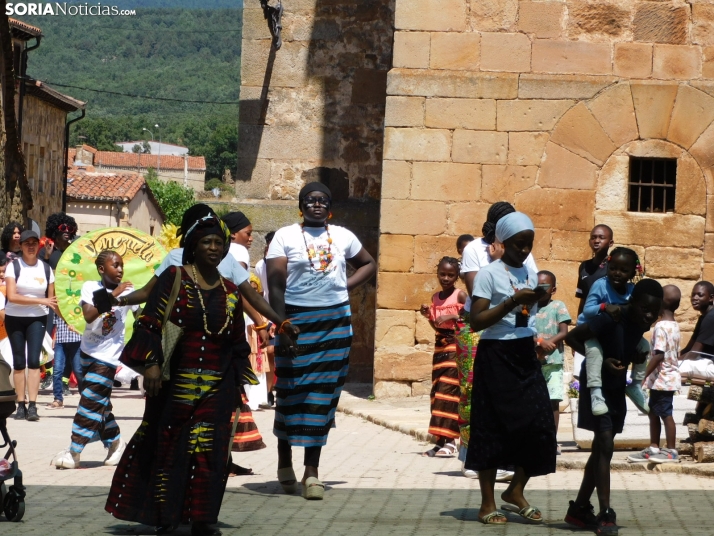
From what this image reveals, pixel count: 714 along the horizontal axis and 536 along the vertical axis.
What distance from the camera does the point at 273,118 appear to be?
1736 centimetres

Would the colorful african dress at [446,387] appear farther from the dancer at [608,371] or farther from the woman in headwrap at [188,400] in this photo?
the woman in headwrap at [188,400]

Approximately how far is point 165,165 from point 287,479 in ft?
401

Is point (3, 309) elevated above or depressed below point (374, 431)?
above

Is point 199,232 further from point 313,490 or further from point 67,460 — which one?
point 67,460

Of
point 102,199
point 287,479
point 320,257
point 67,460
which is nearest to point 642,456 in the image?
point 287,479

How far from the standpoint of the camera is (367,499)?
7.40 metres

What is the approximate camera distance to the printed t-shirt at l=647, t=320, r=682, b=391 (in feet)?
29.3

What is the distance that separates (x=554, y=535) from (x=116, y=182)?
63206 millimetres

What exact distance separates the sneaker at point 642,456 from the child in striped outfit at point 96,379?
364 cm

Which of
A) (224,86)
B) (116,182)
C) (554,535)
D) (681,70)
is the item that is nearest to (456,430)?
(554,535)

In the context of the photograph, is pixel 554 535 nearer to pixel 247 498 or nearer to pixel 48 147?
pixel 247 498

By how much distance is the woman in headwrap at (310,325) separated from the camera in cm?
773

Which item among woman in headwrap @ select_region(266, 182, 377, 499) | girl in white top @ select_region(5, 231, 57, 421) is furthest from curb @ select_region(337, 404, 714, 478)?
girl in white top @ select_region(5, 231, 57, 421)

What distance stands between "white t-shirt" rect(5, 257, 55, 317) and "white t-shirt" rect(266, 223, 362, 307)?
4.82 meters
